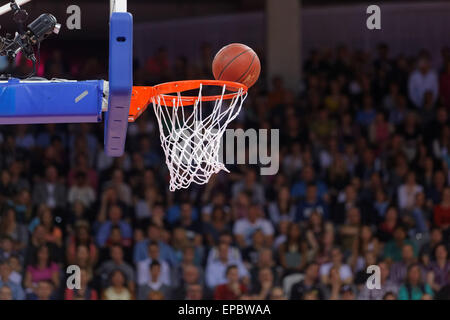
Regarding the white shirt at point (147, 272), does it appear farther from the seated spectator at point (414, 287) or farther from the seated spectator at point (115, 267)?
the seated spectator at point (414, 287)

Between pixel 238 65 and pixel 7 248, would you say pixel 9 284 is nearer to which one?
pixel 7 248

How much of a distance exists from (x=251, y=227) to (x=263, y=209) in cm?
33

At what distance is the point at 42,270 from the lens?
8992 mm

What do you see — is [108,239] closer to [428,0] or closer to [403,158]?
[403,158]

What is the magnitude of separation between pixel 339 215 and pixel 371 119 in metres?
1.72

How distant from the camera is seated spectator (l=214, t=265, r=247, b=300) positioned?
8977mm

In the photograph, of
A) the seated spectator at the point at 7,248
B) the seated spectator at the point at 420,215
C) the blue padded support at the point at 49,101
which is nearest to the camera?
the blue padded support at the point at 49,101

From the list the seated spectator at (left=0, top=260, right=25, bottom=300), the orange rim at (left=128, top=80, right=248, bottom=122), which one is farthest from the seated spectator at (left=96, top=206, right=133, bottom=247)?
the orange rim at (left=128, top=80, right=248, bottom=122)

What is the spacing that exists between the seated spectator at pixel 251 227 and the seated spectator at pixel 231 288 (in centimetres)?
52

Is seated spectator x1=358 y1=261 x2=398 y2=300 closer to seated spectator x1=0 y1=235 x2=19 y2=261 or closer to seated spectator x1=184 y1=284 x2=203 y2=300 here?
seated spectator x1=184 y1=284 x2=203 y2=300

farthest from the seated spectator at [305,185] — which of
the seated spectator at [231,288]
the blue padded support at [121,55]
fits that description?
the blue padded support at [121,55]

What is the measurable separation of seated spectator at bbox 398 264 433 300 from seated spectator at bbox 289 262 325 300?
825mm

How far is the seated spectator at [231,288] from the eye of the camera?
8977 millimetres

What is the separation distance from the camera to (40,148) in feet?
34.0
